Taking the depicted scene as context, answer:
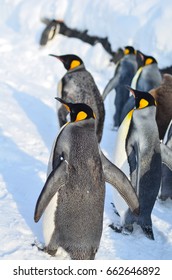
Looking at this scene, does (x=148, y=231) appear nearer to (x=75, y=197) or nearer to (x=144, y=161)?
(x=144, y=161)

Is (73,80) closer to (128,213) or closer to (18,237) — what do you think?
(128,213)

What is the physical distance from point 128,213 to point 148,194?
0.71ft

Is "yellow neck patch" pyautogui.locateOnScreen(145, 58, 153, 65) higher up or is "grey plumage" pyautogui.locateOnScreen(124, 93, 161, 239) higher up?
"yellow neck patch" pyautogui.locateOnScreen(145, 58, 153, 65)

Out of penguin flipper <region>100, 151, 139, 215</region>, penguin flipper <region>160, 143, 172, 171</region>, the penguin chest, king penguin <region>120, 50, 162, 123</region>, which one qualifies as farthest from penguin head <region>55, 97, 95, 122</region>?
king penguin <region>120, 50, 162, 123</region>

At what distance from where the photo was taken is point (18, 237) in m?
3.17

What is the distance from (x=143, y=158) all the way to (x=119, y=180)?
2.27 feet

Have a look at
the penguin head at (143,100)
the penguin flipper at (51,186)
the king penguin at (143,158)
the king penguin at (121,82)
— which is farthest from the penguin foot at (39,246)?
the king penguin at (121,82)

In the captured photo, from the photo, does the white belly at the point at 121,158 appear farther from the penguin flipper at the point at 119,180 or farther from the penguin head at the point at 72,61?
the penguin head at the point at 72,61

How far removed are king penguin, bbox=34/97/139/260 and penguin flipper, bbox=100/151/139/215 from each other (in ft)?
0.25

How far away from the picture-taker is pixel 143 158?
3.85 m

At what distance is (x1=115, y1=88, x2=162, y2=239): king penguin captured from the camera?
3.83 metres

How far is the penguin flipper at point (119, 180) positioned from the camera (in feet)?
10.4

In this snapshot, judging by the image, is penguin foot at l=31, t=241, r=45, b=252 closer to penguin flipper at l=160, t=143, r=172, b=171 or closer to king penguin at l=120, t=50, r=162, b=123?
penguin flipper at l=160, t=143, r=172, b=171

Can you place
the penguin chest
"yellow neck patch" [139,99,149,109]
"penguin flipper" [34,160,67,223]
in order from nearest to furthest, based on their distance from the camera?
"penguin flipper" [34,160,67,223], the penguin chest, "yellow neck patch" [139,99,149,109]
